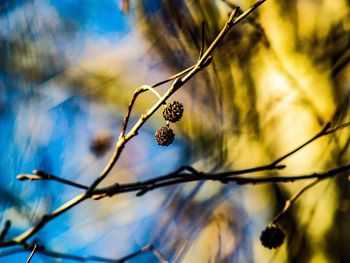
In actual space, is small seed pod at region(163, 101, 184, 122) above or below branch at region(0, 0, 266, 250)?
above

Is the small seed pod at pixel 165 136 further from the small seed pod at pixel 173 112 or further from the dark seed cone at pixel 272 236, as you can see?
the dark seed cone at pixel 272 236

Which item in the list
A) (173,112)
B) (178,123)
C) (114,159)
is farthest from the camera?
(178,123)

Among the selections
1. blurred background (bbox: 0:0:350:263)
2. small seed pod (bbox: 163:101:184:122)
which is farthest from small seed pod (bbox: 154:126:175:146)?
blurred background (bbox: 0:0:350:263)

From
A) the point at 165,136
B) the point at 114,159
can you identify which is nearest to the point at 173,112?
the point at 165,136

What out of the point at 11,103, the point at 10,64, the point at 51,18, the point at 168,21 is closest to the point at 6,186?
the point at 11,103

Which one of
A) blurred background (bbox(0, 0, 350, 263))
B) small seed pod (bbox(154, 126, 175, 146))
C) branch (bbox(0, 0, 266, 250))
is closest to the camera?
branch (bbox(0, 0, 266, 250))

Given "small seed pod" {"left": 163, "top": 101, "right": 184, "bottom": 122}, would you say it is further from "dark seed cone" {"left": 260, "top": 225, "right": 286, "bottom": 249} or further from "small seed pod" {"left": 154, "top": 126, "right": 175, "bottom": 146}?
"dark seed cone" {"left": 260, "top": 225, "right": 286, "bottom": 249}

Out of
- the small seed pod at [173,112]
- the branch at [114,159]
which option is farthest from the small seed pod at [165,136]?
the branch at [114,159]

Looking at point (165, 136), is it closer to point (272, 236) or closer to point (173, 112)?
point (173, 112)

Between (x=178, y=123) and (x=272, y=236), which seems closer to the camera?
(x=272, y=236)

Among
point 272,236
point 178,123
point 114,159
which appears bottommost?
point 272,236
